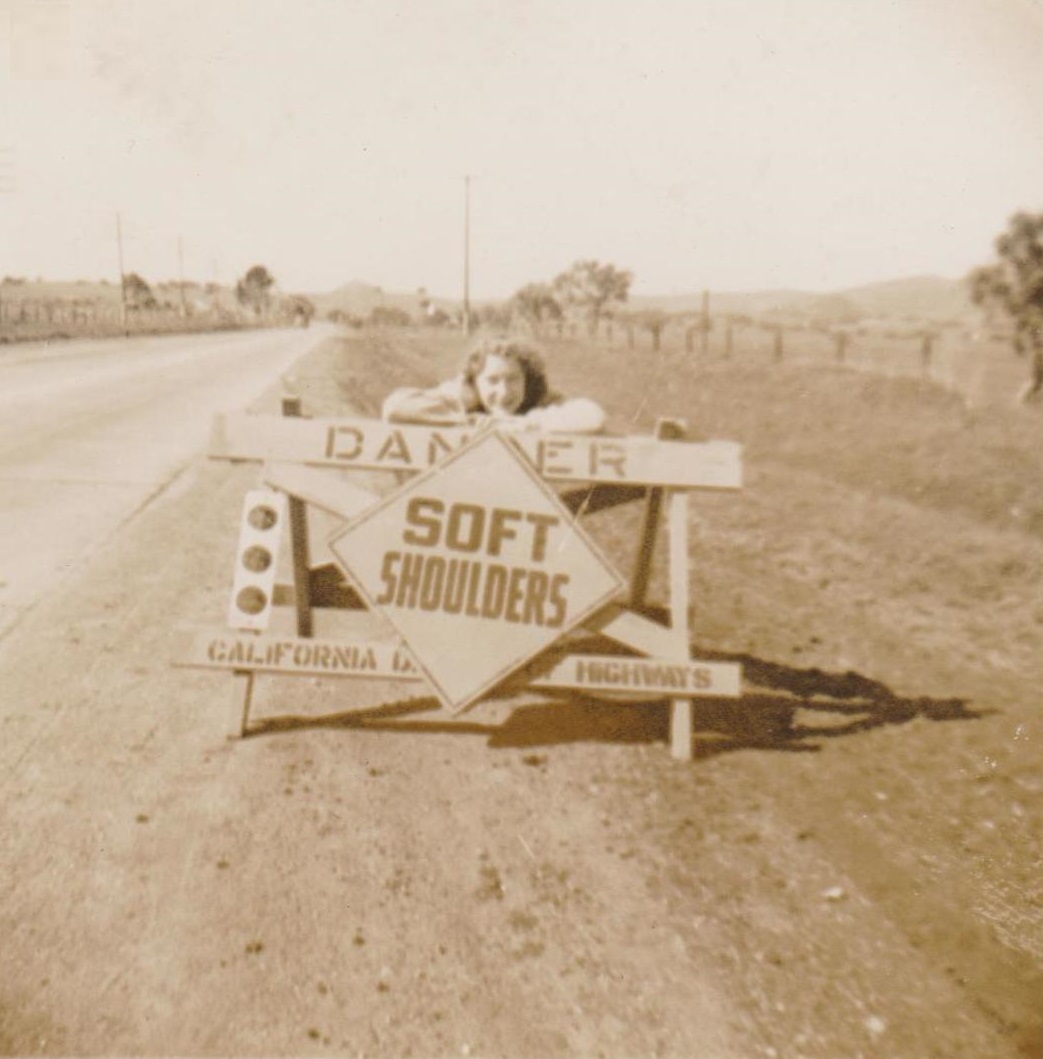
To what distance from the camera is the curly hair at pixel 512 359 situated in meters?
4.43

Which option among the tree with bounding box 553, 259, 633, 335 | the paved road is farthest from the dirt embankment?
the tree with bounding box 553, 259, 633, 335

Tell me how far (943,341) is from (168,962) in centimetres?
2492

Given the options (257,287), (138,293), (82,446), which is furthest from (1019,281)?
(257,287)

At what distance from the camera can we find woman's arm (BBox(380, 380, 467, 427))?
13.4ft

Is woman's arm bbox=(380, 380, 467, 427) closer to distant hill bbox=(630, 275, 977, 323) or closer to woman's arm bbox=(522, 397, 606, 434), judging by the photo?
woman's arm bbox=(522, 397, 606, 434)

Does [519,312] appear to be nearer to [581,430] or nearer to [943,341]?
[943,341]

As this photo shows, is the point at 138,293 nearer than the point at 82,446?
No

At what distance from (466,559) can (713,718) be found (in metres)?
1.46

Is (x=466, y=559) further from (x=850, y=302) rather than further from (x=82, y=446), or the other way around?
(x=850, y=302)

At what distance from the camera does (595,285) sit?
82.2m

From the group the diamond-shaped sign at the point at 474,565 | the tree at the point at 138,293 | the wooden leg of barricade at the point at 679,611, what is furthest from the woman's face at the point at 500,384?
the tree at the point at 138,293

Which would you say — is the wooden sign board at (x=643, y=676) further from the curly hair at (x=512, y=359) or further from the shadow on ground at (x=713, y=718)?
the curly hair at (x=512, y=359)

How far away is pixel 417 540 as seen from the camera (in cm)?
371

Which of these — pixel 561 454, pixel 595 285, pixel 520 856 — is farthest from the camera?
pixel 595 285
